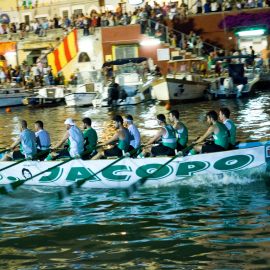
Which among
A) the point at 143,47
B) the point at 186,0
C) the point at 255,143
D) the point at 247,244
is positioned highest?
the point at 186,0

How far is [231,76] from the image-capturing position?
34250 millimetres

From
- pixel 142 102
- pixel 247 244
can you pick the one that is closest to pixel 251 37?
pixel 142 102

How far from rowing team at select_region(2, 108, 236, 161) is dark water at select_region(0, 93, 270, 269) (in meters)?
0.94

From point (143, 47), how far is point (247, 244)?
1319 inches

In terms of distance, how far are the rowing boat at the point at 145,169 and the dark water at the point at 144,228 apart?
0.24 m

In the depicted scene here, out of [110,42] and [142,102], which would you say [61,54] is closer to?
[110,42]

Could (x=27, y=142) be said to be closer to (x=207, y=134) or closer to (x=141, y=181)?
(x=141, y=181)

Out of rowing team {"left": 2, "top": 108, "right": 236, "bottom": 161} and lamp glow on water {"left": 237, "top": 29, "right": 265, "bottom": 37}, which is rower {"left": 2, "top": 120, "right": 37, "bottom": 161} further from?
lamp glow on water {"left": 237, "top": 29, "right": 265, "bottom": 37}

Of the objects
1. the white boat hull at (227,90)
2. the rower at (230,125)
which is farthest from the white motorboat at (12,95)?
the rower at (230,125)

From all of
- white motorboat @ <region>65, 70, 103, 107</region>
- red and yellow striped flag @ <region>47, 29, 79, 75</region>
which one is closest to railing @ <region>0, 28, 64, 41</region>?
red and yellow striped flag @ <region>47, 29, 79, 75</region>

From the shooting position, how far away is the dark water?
9359 millimetres

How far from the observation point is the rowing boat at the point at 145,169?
13250 mm

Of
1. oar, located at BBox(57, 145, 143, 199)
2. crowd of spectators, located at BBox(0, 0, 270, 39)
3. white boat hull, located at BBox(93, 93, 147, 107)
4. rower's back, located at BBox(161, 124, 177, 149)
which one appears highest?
crowd of spectators, located at BBox(0, 0, 270, 39)

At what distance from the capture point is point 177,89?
32.3 metres
